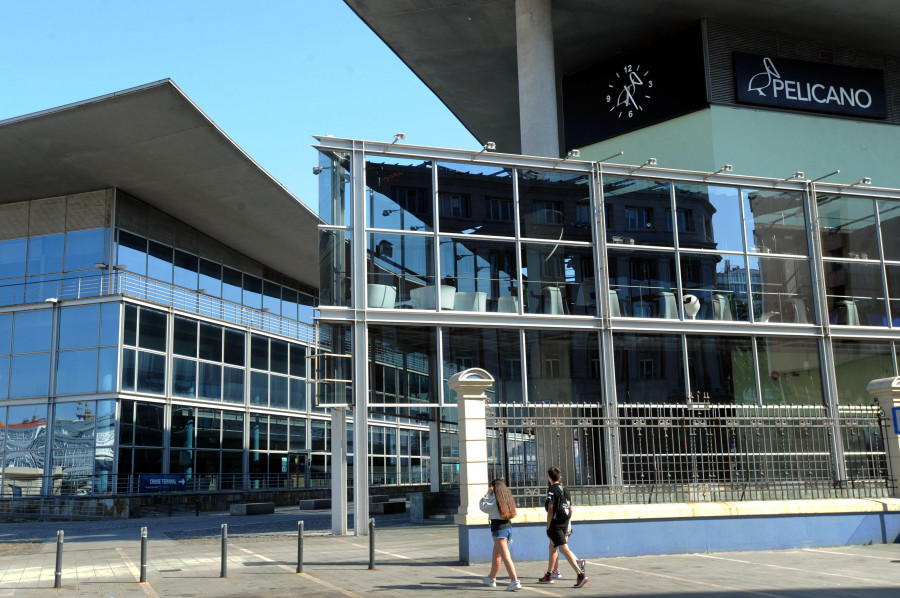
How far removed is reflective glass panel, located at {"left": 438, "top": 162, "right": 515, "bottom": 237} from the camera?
22.3 meters

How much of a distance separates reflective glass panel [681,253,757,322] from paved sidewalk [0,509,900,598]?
875 cm

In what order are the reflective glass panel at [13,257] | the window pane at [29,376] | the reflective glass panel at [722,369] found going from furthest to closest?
the reflective glass panel at [13,257]
the window pane at [29,376]
the reflective glass panel at [722,369]

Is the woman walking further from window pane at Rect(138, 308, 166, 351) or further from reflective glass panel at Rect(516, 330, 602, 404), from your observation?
window pane at Rect(138, 308, 166, 351)

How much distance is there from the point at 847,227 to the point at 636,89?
8777 mm

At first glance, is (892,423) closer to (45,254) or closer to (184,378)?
(184,378)

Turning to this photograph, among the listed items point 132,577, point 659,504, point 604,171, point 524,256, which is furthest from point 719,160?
point 132,577

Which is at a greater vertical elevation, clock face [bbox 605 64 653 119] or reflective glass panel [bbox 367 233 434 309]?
clock face [bbox 605 64 653 119]

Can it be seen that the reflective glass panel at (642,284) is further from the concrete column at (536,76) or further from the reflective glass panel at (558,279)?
the concrete column at (536,76)

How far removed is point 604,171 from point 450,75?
12.8m

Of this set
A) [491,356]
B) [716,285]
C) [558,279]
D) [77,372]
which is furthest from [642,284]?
[77,372]

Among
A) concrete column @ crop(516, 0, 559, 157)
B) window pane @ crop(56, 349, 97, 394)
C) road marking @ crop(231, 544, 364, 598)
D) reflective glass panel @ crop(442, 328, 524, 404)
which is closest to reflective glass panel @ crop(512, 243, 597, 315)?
reflective glass panel @ crop(442, 328, 524, 404)

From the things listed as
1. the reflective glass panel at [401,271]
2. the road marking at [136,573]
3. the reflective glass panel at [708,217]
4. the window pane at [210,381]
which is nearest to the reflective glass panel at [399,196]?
the reflective glass panel at [401,271]

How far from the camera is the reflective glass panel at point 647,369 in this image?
74.8ft

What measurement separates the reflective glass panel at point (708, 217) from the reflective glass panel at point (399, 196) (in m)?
6.48
